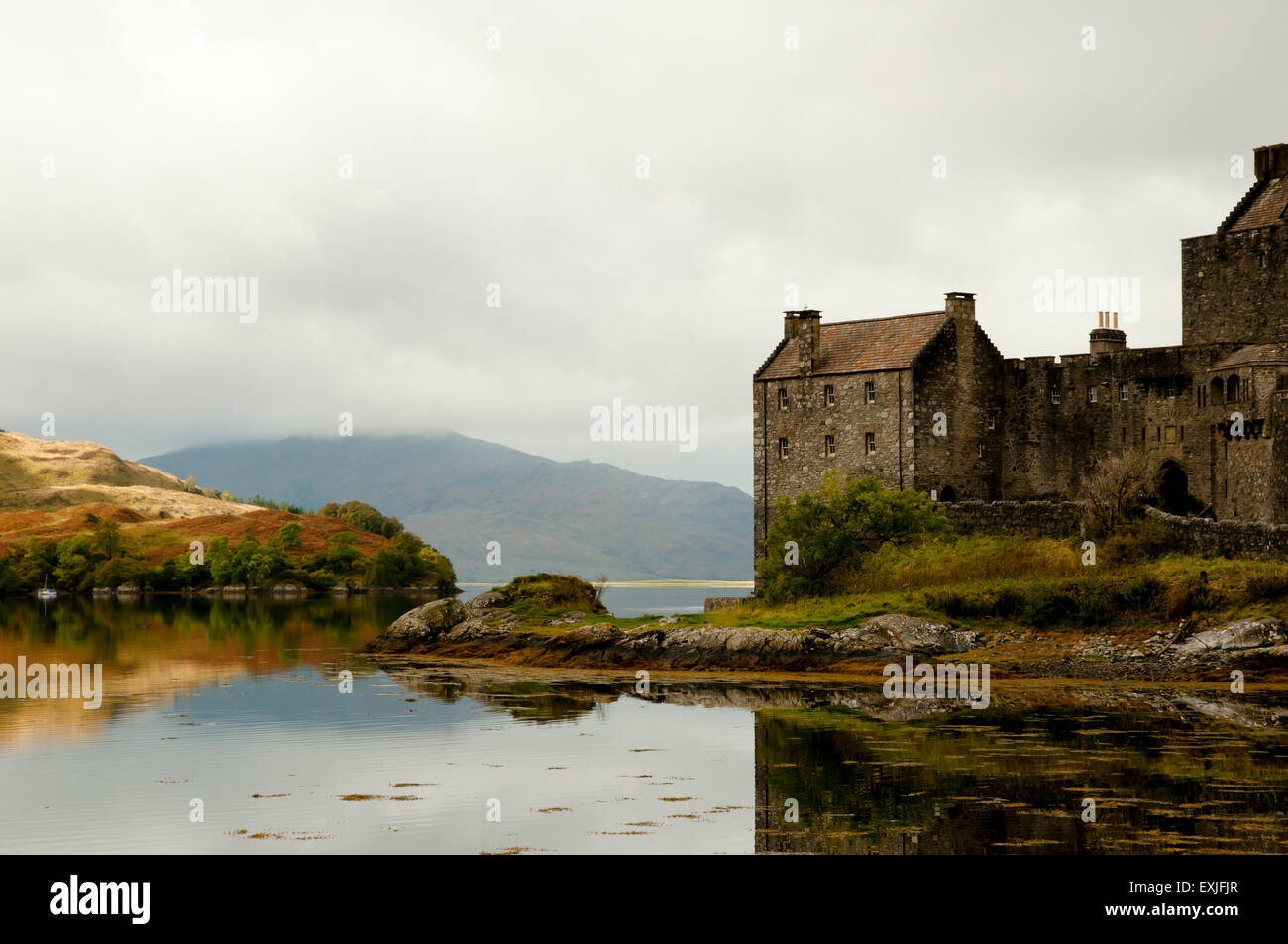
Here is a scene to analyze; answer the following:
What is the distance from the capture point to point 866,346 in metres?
66.8

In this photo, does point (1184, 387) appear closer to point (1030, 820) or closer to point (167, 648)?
point (1030, 820)

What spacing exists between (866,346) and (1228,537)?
23.2 meters

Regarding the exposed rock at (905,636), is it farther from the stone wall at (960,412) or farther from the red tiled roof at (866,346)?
the red tiled roof at (866,346)

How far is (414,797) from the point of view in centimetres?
2595

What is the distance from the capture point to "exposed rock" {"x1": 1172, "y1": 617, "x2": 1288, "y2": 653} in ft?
135

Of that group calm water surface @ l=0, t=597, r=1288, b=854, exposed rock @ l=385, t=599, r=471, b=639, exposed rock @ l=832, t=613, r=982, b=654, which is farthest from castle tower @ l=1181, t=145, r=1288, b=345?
exposed rock @ l=385, t=599, r=471, b=639

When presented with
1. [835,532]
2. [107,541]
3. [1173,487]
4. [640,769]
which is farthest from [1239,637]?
[107,541]

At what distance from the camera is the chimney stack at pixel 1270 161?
65.1 m

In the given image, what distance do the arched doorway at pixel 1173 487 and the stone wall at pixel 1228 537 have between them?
42.4ft

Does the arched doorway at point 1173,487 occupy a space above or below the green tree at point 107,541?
above

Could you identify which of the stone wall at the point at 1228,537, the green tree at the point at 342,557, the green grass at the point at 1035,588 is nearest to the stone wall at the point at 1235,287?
the stone wall at the point at 1228,537

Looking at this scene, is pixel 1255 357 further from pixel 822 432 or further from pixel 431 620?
pixel 431 620

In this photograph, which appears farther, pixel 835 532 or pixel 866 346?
pixel 866 346

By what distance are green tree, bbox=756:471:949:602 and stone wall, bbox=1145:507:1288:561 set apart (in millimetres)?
10596
